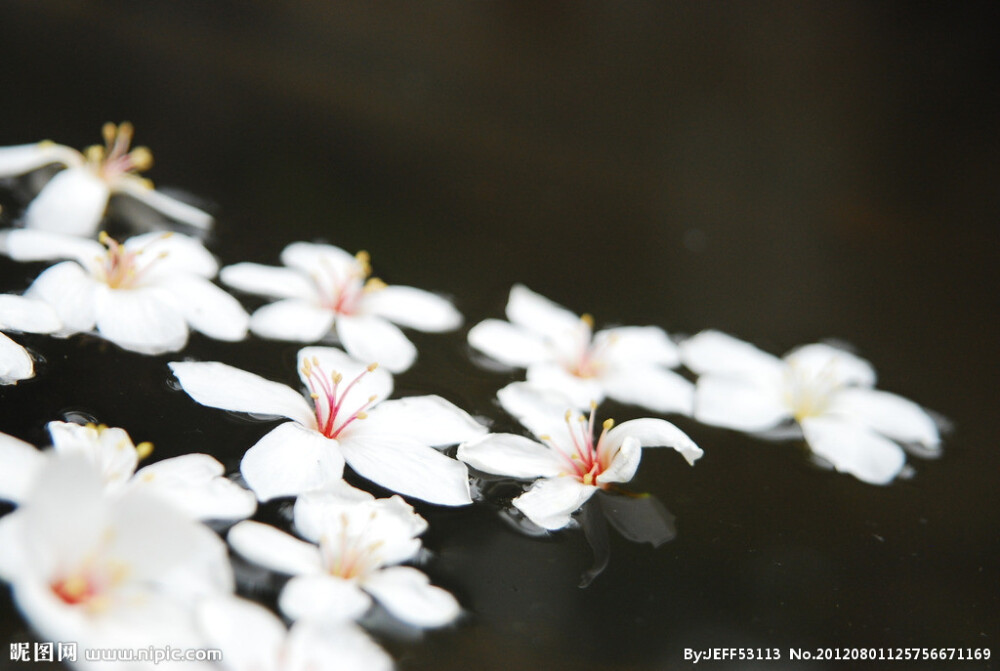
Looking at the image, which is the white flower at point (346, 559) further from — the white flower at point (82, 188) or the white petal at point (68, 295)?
the white flower at point (82, 188)

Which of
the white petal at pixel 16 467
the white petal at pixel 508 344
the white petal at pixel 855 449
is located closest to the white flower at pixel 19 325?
the white petal at pixel 16 467

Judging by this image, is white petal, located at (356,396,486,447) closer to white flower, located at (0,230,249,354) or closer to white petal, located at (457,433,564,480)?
white petal, located at (457,433,564,480)

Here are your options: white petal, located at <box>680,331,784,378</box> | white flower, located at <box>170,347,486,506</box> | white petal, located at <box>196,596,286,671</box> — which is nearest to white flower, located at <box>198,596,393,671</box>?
white petal, located at <box>196,596,286,671</box>

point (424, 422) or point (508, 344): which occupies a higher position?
point (508, 344)

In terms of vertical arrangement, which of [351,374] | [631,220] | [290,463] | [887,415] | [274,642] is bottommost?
[274,642]

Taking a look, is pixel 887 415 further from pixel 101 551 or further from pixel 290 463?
pixel 101 551

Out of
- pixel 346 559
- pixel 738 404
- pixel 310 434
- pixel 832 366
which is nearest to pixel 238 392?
pixel 310 434
